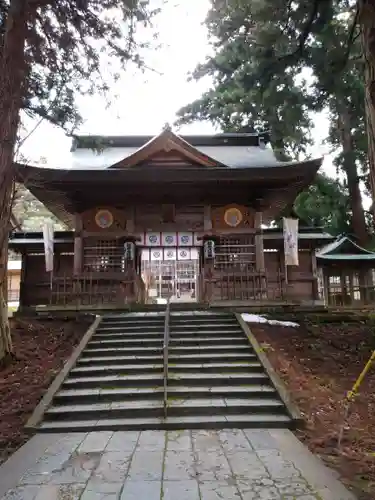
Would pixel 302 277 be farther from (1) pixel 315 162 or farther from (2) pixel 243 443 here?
(2) pixel 243 443

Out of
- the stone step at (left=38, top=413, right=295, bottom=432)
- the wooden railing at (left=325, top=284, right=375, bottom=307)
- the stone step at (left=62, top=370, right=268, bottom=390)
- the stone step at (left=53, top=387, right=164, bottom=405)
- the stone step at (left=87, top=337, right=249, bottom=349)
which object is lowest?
the stone step at (left=38, top=413, right=295, bottom=432)

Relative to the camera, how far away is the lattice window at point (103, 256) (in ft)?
43.9

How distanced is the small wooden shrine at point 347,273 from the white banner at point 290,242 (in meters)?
5.09

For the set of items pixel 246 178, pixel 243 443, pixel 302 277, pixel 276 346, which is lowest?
pixel 243 443

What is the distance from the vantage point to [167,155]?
1366 centimetres

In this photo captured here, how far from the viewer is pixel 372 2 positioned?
16.5 ft

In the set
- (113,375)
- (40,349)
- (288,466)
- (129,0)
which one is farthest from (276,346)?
(129,0)

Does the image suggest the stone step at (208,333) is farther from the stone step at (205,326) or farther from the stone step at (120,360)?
the stone step at (120,360)

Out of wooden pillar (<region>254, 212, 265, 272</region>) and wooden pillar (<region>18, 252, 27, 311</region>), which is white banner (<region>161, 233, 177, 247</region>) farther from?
→ wooden pillar (<region>18, 252, 27, 311</region>)

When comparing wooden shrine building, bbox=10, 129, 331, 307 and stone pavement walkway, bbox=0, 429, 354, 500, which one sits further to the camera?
wooden shrine building, bbox=10, 129, 331, 307

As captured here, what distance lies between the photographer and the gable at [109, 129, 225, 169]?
42.9ft

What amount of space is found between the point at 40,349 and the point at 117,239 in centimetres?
558

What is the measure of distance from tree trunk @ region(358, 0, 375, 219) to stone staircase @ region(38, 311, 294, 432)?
361 cm

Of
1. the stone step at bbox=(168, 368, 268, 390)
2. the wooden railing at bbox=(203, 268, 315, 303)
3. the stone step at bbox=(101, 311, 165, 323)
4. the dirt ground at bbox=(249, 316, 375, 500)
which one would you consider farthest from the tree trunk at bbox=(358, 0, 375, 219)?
the wooden railing at bbox=(203, 268, 315, 303)
